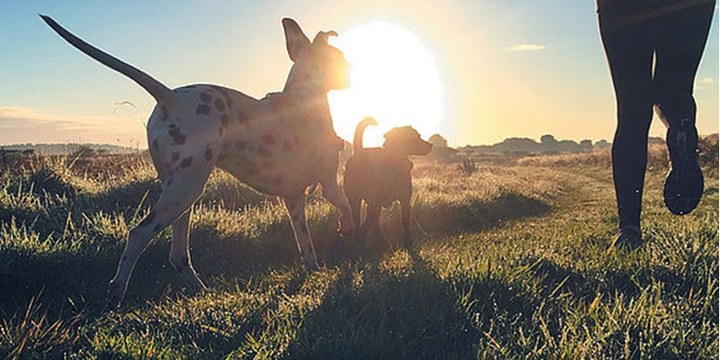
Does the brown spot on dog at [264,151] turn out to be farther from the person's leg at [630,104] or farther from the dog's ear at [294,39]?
the person's leg at [630,104]

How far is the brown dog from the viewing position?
619cm

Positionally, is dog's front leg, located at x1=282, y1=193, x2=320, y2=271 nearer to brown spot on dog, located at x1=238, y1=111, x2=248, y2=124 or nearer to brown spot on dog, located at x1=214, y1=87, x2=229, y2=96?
brown spot on dog, located at x1=238, y1=111, x2=248, y2=124

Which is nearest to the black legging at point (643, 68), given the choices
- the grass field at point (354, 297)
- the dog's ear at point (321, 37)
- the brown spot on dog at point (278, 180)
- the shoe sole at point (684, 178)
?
the shoe sole at point (684, 178)

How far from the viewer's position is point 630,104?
15.3 feet

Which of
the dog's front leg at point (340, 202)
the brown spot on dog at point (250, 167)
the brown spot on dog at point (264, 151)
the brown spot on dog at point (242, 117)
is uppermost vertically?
the brown spot on dog at point (242, 117)

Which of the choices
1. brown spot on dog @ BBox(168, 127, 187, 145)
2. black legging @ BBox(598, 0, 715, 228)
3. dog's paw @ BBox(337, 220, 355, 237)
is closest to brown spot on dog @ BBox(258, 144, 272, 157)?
brown spot on dog @ BBox(168, 127, 187, 145)

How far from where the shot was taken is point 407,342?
106 inches

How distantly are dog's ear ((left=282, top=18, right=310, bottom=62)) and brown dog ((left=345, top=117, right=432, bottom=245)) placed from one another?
4.47 feet

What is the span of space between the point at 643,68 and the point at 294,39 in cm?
316

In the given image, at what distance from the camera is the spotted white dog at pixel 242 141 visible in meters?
3.80

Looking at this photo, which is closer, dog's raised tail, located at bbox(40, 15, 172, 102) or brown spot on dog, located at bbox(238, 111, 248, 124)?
dog's raised tail, located at bbox(40, 15, 172, 102)

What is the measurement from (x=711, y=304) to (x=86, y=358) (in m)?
3.36

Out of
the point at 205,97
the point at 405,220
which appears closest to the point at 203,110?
the point at 205,97

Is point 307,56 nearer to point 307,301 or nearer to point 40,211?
point 307,301
